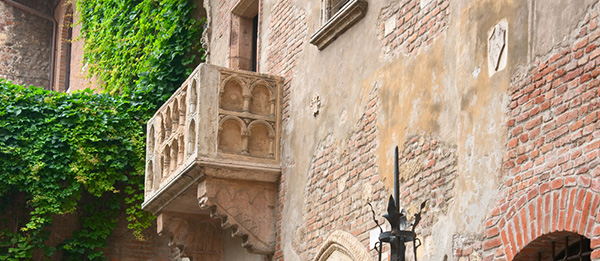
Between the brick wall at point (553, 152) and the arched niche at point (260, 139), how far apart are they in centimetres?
402

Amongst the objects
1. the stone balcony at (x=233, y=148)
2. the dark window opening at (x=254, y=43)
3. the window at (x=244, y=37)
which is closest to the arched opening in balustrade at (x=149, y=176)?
the stone balcony at (x=233, y=148)

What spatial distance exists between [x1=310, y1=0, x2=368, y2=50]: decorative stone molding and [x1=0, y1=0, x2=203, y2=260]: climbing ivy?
443 cm

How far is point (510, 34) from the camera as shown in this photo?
21.5 ft

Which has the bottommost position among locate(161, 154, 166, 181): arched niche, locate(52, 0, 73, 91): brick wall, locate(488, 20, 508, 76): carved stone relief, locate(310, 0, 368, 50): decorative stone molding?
locate(488, 20, 508, 76): carved stone relief

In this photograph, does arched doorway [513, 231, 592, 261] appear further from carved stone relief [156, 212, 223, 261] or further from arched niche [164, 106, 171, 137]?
carved stone relief [156, 212, 223, 261]

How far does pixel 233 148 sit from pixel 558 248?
4.53 metres

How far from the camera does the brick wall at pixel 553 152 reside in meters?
5.66

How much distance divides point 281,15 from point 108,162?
157 inches

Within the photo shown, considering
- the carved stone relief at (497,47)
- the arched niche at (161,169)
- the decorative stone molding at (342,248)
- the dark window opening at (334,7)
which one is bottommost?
the decorative stone molding at (342,248)

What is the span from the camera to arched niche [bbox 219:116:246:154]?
9.96 meters

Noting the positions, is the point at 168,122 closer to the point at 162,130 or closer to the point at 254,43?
the point at 162,130

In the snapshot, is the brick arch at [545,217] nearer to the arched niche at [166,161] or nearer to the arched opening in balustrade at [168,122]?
the arched niche at [166,161]

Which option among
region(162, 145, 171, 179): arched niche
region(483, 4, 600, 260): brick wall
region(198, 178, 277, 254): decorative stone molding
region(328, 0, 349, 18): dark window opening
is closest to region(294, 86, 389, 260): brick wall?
region(198, 178, 277, 254): decorative stone molding

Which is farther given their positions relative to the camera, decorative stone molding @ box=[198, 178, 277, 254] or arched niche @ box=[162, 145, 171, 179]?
arched niche @ box=[162, 145, 171, 179]
